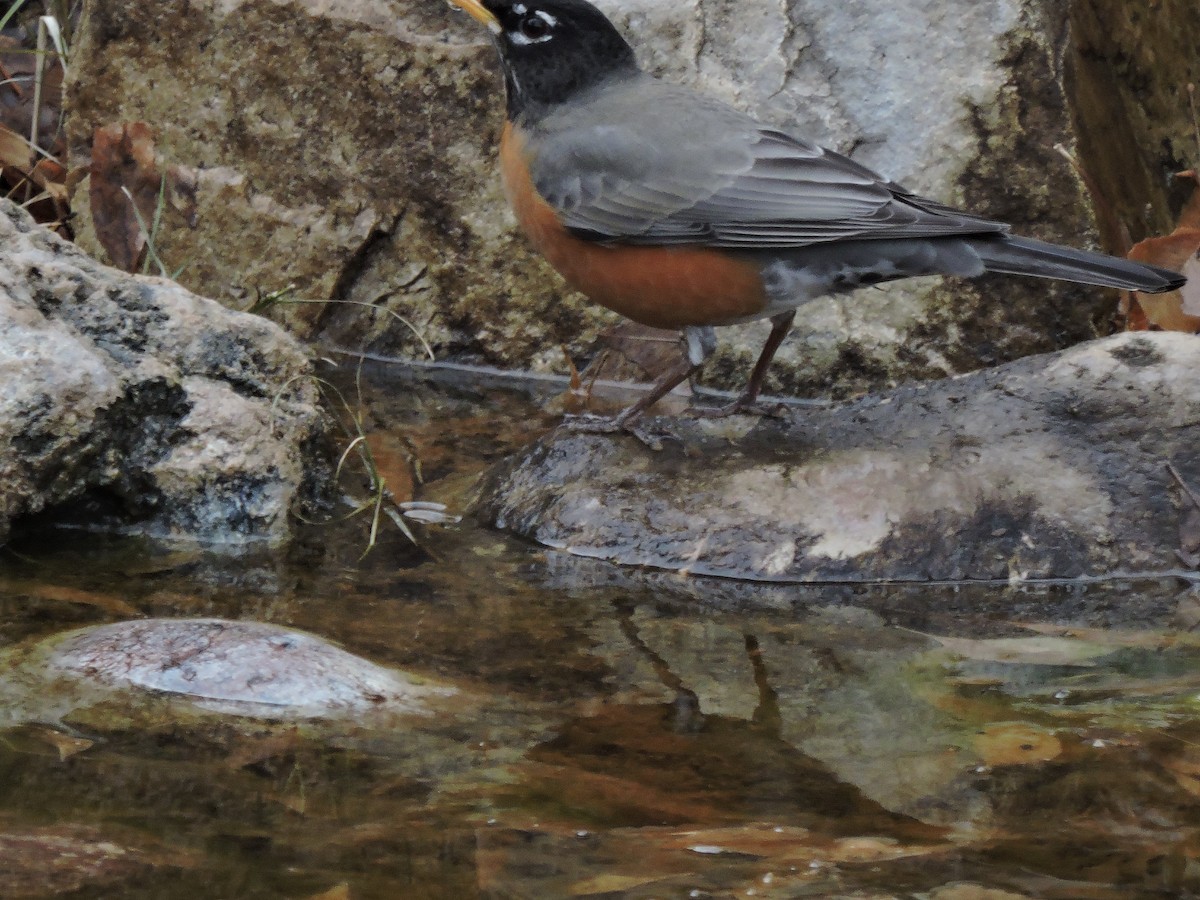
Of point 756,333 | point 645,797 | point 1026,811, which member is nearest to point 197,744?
point 645,797

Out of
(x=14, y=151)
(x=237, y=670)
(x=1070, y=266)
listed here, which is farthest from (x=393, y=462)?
(x=14, y=151)

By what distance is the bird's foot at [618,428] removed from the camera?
4.64 m

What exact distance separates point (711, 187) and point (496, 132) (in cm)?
176

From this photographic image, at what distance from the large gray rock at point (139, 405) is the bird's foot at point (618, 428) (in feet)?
2.70

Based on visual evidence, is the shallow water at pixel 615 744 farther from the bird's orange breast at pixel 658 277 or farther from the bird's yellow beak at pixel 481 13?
the bird's yellow beak at pixel 481 13

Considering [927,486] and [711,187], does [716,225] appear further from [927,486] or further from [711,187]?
[927,486]

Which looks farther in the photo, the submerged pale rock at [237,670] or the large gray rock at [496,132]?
the large gray rock at [496,132]

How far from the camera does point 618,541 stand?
430cm

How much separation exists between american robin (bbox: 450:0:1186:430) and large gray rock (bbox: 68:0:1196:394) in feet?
3.66

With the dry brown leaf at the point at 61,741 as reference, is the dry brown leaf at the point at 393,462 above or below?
above

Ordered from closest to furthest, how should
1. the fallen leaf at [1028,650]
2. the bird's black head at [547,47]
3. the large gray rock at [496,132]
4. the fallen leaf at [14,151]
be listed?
the fallen leaf at [1028,650] < the bird's black head at [547,47] < the large gray rock at [496,132] < the fallen leaf at [14,151]

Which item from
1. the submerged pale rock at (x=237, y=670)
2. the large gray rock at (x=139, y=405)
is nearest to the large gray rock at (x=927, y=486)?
the large gray rock at (x=139, y=405)

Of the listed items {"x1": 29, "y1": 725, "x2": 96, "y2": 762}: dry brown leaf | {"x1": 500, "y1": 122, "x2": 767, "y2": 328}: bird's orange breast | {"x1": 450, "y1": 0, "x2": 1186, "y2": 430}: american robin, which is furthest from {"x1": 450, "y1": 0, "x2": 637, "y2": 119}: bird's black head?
{"x1": 29, "y1": 725, "x2": 96, "y2": 762}: dry brown leaf

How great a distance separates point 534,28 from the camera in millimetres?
5152
